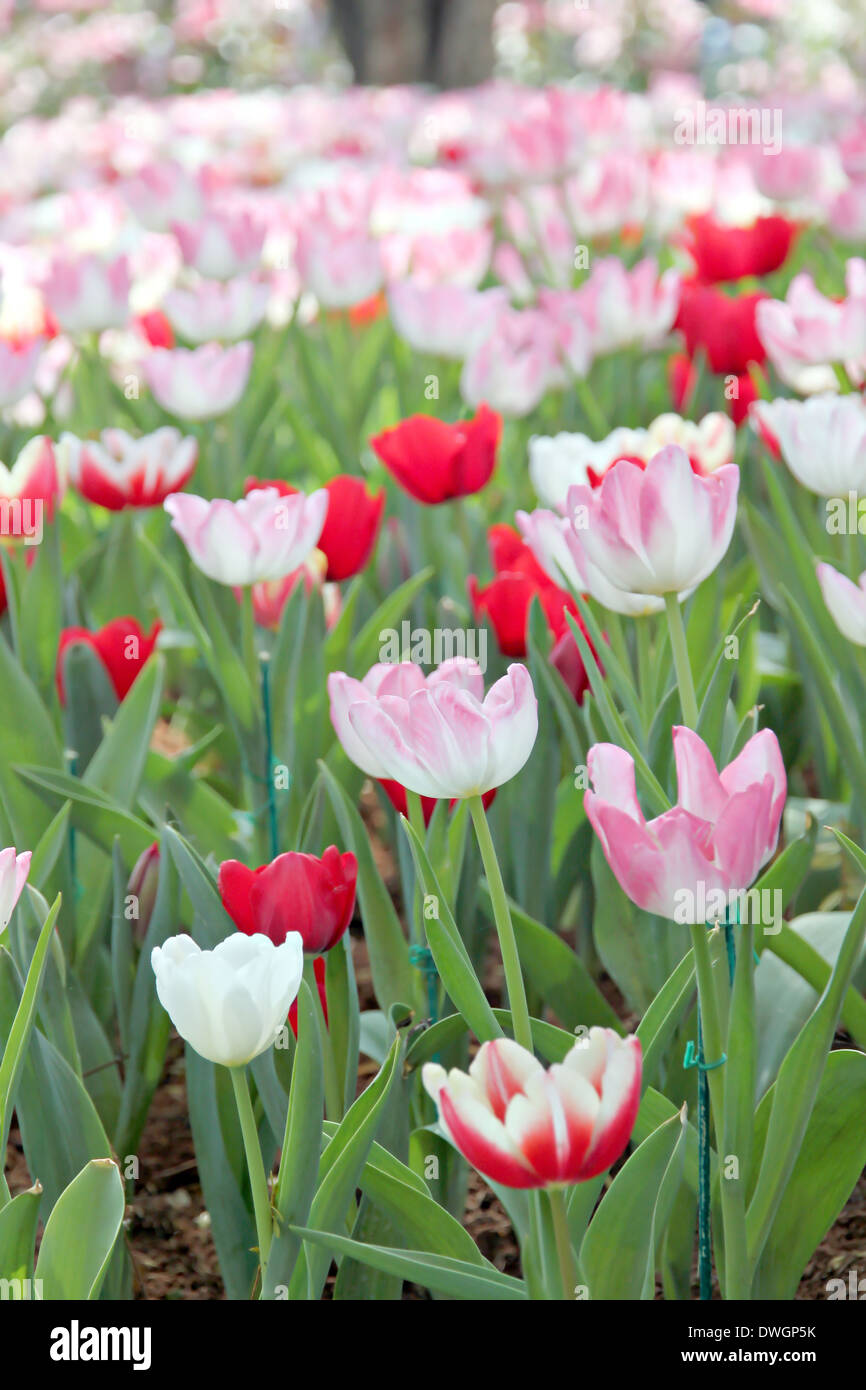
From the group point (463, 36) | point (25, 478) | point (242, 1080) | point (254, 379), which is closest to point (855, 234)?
point (254, 379)

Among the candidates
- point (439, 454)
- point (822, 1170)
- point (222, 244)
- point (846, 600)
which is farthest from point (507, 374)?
point (822, 1170)

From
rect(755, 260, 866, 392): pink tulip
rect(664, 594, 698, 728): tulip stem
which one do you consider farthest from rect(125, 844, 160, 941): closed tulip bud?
rect(755, 260, 866, 392): pink tulip

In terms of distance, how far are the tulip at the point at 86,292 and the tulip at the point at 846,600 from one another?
4.55 feet

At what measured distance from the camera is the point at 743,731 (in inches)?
41.1

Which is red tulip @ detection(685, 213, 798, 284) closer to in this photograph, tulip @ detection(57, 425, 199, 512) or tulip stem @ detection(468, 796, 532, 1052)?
tulip @ detection(57, 425, 199, 512)

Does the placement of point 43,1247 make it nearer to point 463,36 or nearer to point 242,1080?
point 242,1080

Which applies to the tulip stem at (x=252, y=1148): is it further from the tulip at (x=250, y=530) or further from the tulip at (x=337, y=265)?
the tulip at (x=337, y=265)

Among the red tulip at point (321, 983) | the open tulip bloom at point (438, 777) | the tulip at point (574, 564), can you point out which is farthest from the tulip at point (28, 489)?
the red tulip at point (321, 983)

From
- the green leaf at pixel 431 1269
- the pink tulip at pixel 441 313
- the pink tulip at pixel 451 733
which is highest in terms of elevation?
the pink tulip at pixel 441 313

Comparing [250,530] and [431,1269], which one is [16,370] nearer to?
[250,530]

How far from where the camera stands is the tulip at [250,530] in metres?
1.11

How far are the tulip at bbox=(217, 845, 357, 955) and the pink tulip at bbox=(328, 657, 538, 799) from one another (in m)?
→ 0.08

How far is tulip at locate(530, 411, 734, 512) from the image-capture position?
131 cm

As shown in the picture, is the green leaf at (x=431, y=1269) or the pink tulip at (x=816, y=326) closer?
the green leaf at (x=431, y=1269)
